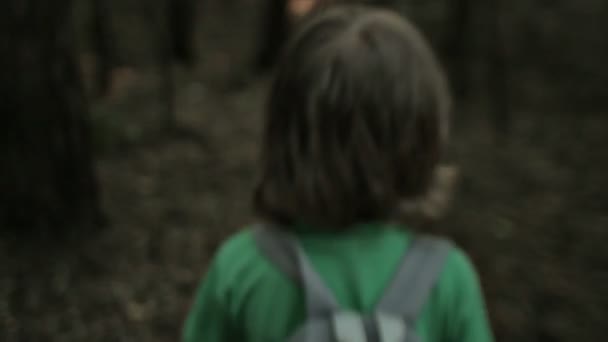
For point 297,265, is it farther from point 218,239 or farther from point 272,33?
point 272,33

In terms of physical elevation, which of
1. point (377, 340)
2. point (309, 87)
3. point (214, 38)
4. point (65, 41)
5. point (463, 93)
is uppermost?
point (309, 87)

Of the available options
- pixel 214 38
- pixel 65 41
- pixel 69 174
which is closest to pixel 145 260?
pixel 69 174

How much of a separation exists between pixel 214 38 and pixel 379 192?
14.7 metres

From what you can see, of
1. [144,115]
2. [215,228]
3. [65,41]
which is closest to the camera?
[65,41]

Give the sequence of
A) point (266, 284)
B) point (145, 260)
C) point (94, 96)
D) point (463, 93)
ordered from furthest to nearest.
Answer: point (463, 93)
point (94, 96)
point (145, 260)
point (266, 284)

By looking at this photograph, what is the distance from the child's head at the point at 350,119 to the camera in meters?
1.19

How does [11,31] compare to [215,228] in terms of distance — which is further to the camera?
[215,228]

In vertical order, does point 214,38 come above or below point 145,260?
below

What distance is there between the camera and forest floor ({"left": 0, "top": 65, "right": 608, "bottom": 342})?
10.7 feet

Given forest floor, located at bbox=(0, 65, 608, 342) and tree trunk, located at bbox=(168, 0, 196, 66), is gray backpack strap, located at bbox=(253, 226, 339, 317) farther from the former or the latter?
tree trunk, located at bbox=(168, 0, 196, 66)

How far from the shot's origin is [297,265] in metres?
1.18

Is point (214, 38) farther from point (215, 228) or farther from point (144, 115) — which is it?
point (215, 228)

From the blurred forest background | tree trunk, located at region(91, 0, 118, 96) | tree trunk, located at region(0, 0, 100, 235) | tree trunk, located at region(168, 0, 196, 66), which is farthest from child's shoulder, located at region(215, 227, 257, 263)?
tree trunk, located at region(168, 0, 196, 66)

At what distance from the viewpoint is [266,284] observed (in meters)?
1.21
